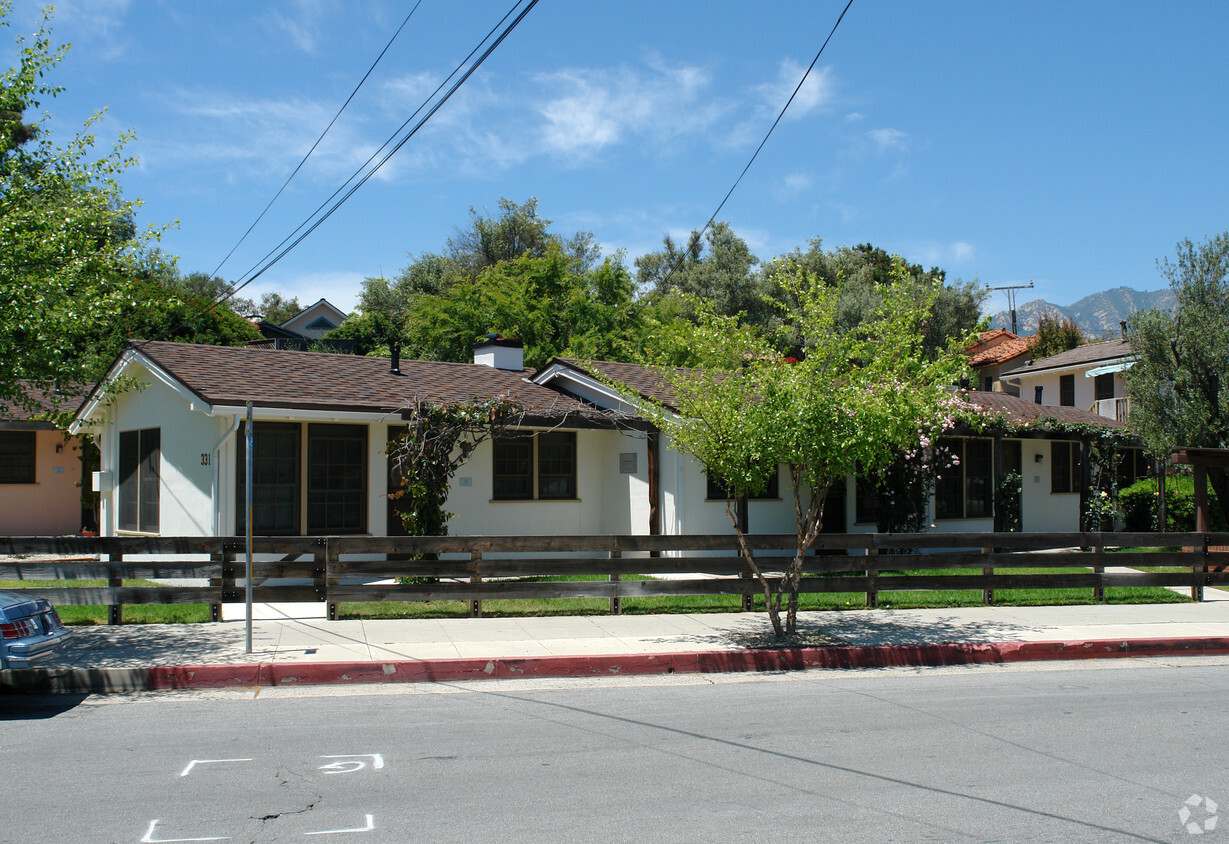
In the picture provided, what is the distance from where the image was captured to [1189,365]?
2247 centimetres

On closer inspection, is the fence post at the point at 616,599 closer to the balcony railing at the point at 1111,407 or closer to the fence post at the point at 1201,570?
the fence post at the point at 1201,570

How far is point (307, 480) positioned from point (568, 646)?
6.40m

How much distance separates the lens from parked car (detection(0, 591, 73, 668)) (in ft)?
24.4

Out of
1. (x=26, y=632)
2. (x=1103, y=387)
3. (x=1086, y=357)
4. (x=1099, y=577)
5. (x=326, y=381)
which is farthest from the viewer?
(x=1086, y=357)

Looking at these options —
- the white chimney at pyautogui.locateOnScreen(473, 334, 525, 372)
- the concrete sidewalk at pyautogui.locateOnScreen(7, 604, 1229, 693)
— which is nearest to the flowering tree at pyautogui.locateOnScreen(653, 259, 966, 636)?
the concrete sidewalk at pyautogui.locateOnScreen(7, 604, 1229, 693)

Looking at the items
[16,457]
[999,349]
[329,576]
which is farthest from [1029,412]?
[999,349]

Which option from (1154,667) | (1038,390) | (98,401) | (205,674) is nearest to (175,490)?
(98,401)

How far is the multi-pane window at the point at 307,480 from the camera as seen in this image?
1448 cm

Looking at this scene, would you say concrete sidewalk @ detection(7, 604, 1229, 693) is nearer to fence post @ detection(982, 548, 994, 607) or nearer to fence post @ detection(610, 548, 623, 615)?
fence post @ detection(610, 548, 623, 615)

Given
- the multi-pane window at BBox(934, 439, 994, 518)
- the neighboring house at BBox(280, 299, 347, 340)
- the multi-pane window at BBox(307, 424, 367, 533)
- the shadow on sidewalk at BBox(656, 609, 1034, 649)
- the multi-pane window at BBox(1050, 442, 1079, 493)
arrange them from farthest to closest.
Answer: the neighboring house at BBox(280, 299, 347, 340) < the multi-pane window at BBox(1050, 442, 1079, 493) < the multi-pane window at BBox(934, 439, 994, 518) < the multi-pane window at BBox(307, 424, 367, 533) < the shadow on sidewalk at BBox(656, 609, 1034, 649)

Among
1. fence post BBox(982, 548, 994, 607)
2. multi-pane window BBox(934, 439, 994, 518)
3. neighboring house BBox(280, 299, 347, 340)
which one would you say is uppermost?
neighboring house BBox(280, 299, 347, 340)

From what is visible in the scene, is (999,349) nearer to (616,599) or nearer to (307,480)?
(616,599)

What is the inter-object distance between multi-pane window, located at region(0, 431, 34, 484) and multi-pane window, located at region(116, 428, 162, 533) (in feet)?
23.0

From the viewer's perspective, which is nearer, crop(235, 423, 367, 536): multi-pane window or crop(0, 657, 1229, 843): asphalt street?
crop(0, 657, 1229, 843): asphalt street
